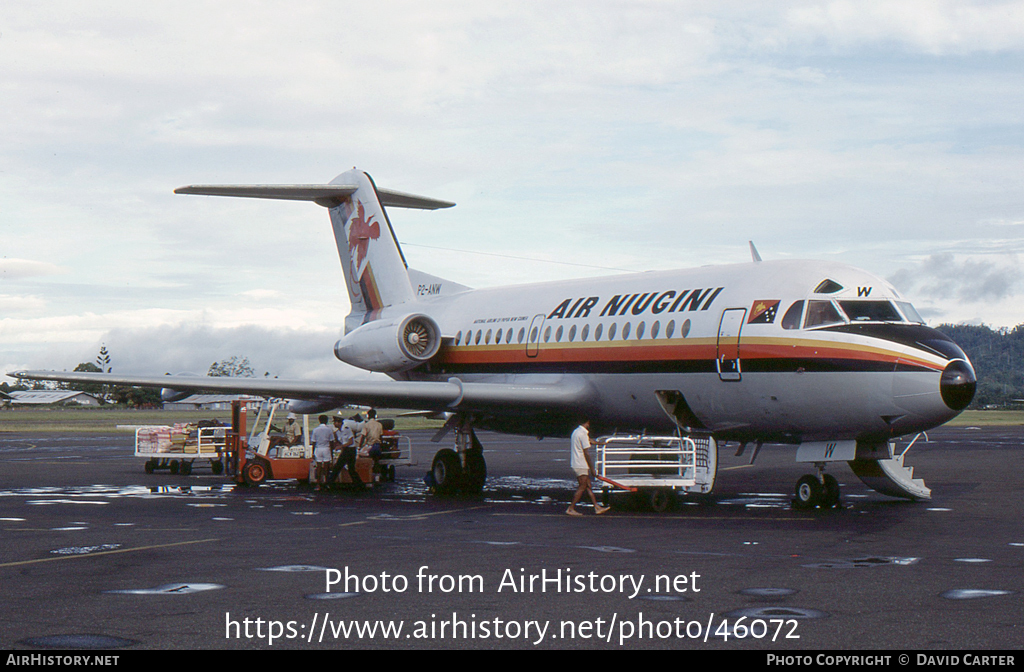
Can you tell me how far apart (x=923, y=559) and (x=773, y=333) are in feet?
19.6

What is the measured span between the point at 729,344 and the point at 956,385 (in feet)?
12.0

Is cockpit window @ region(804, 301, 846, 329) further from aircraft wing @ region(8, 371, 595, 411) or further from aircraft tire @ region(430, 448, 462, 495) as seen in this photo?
aircraft tire @ region(430, 448, 462, 495)

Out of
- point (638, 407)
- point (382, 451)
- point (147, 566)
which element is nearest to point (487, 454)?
point (382, 451)

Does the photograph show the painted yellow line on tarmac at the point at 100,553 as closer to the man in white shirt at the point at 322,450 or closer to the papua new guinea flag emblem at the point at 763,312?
the man in white shirt at the point at 322,450

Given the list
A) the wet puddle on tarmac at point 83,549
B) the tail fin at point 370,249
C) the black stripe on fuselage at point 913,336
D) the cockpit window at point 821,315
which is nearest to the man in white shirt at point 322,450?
the tail fin at point 370,249

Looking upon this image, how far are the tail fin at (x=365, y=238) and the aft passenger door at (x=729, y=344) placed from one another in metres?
11.2

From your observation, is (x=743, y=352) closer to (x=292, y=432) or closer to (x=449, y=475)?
(x=449, y=475)

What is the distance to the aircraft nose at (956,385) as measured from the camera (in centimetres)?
1506

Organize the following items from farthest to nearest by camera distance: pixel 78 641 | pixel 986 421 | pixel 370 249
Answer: pixel 986 421 → pixel 370 249 → pixel 78 641

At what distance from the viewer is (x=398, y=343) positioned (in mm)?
22891

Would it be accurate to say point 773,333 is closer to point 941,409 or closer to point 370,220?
point 941,409

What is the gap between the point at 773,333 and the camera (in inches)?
660

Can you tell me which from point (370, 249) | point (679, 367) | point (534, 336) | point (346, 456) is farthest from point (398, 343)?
point (679, 367)

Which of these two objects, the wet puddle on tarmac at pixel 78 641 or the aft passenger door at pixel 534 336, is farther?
the aft passenger door at pixel 534 336
